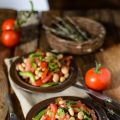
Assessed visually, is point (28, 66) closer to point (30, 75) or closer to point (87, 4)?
point (30, 75)

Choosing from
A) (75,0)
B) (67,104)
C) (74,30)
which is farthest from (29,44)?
(75,0)

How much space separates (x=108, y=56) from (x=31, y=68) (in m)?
0.39

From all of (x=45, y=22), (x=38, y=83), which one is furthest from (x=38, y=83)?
(x=45, y=22)

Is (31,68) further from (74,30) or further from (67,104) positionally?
(74,30)

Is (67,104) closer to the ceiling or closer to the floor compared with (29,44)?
closer to the ceiling

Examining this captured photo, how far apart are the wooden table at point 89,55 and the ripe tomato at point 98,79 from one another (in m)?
0.03

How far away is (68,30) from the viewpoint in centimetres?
164

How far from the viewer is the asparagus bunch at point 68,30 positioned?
5.23ft

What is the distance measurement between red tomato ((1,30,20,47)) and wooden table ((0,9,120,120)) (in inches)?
0.9

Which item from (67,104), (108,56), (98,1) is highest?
(67,104)

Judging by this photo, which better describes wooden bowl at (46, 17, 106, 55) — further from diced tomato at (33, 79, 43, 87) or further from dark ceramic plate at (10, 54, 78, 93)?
diced tomato at (33, 79, 43, 87)

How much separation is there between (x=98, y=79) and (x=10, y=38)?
49 centimetres

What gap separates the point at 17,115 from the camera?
1193 mm

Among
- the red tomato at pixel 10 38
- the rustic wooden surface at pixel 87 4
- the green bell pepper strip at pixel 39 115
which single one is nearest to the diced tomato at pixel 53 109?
the green bell pepper strip at pixel 39 115
